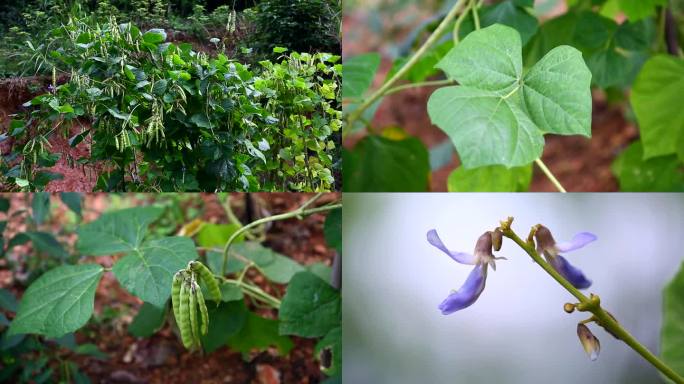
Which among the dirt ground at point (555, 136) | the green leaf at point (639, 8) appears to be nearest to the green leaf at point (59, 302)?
the green leaf at point (639, 8)

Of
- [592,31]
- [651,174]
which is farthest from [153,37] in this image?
[651,174]

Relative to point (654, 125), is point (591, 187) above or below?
below

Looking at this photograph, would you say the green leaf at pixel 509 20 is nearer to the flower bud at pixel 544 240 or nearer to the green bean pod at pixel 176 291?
the flower bud at pixel 544 240

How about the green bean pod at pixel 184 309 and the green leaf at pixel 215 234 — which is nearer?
the green bean pod at pixel 184 309

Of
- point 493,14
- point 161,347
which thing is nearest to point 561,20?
point 493,14

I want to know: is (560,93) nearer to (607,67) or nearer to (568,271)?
(568,271)

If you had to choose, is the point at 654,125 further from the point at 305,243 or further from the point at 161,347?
the point at 161,347
